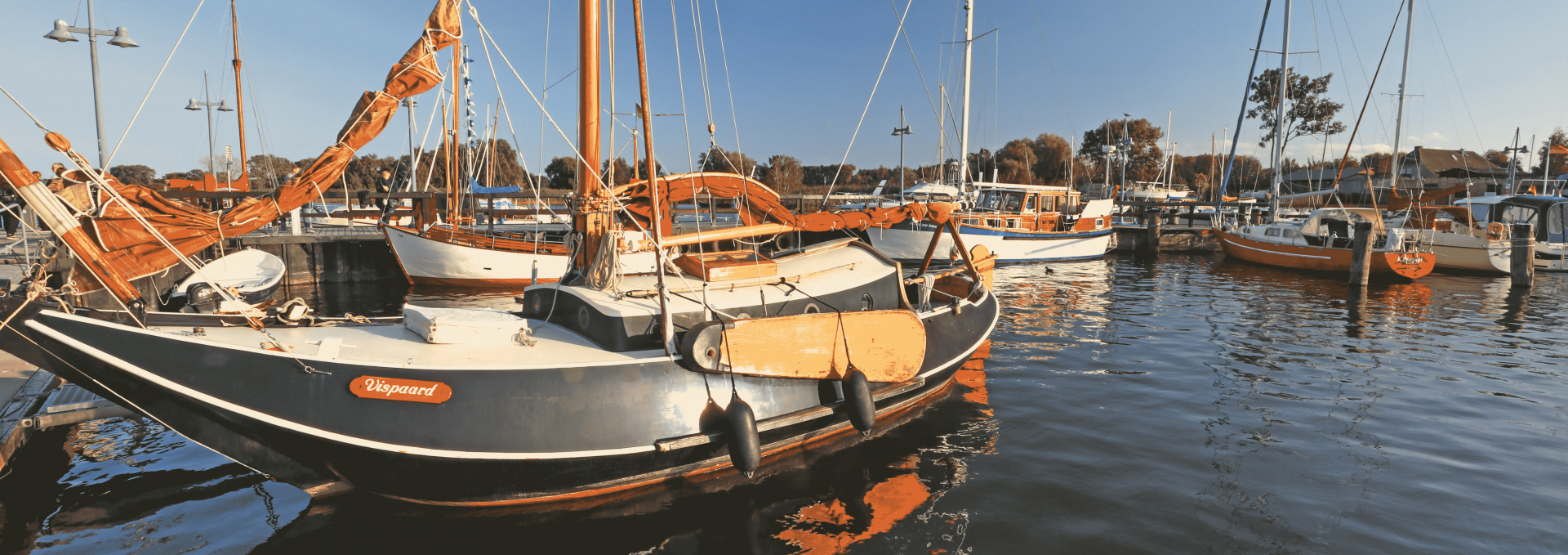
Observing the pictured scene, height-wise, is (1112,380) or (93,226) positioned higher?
(93,226)

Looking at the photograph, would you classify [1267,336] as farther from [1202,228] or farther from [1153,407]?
[1202,228]

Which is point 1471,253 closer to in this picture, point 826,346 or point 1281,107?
point 1281,107

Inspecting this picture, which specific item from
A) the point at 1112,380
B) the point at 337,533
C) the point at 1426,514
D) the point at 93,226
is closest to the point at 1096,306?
the point at 1112,380

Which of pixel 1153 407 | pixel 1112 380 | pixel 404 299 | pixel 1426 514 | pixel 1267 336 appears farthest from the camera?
pixel 404 299

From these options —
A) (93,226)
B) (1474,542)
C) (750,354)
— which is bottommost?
(1474,542)

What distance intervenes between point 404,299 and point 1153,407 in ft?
58.7

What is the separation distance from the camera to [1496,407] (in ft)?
27.7

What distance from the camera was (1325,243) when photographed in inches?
954

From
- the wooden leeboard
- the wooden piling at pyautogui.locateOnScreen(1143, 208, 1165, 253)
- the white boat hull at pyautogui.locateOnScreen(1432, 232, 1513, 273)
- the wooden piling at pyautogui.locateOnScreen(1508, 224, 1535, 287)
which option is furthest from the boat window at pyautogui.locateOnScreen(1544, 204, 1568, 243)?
the wooden leeboard

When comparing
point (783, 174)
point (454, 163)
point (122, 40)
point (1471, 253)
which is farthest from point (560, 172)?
point (1471, 253)

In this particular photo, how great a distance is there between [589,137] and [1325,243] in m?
27.7

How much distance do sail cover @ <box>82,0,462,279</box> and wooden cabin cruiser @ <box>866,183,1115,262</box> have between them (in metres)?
21.8

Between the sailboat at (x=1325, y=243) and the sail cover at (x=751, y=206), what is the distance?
64.8ft

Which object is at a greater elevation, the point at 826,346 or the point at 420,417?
the point at 826,346
